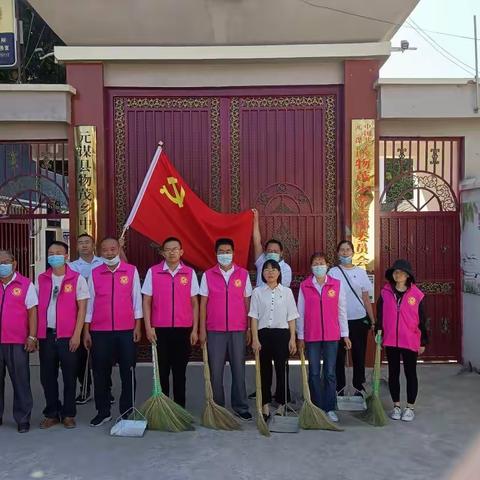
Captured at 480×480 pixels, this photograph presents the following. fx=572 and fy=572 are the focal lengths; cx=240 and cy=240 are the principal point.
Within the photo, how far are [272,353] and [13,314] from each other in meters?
2.14

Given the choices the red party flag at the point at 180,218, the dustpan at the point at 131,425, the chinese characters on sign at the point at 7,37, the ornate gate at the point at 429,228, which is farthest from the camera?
the chinese characters on sign at the point at 7,37

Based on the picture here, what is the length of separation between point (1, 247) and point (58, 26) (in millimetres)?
2680

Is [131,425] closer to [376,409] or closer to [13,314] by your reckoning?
[13,314]

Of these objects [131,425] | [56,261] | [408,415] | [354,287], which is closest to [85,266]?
[56,261]

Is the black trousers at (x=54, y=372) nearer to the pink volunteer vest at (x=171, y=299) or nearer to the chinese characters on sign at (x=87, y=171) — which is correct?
the pink volunteer vest at (x=171, y=299)

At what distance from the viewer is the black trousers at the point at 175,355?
4895 mm

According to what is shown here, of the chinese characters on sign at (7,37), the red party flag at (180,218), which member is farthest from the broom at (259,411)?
the chinese characters on sign at (7,37)

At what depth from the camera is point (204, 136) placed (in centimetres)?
667

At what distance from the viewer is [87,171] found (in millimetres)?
6500

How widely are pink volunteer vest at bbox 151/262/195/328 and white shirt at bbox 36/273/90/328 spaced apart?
0.57 meters

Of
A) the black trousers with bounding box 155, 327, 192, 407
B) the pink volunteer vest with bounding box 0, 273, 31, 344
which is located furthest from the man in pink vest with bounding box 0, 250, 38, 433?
the black trousers with bounding box 155, 327, 192, 407

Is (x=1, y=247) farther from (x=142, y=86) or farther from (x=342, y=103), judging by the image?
(x=342, y=103)

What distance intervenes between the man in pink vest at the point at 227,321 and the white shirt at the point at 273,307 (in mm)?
160

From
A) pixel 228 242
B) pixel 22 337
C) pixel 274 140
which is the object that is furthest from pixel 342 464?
pixel 274 140
